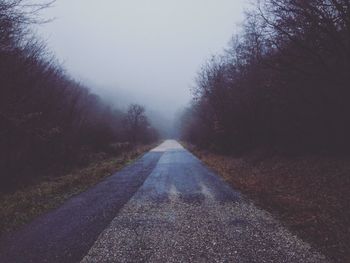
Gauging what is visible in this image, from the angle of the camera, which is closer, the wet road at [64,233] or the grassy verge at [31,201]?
the wet road at [64,233]

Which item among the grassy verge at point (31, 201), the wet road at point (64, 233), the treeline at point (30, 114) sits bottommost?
the wet road at point (64, 233)

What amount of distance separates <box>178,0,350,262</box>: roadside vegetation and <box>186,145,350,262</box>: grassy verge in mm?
23

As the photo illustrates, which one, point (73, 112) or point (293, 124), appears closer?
point (293, 124)

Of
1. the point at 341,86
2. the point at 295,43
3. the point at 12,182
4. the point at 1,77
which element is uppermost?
the point at 295,43

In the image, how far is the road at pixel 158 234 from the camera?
604 centimetres

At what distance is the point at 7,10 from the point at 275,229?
8.69 meters

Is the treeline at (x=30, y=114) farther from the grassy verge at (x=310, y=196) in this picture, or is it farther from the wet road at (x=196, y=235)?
the grassy verge at (x=310, y=196)

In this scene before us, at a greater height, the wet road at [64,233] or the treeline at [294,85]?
the treeline at [294,85]

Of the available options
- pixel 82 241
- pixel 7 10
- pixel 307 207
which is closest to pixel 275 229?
pixel 307 207

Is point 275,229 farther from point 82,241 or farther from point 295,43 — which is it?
point 295,43

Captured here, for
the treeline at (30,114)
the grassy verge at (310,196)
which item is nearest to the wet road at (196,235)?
the grassy verge at (310,196)

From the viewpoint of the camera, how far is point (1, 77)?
37.8 ft

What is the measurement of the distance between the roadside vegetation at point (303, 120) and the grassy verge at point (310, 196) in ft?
0.07

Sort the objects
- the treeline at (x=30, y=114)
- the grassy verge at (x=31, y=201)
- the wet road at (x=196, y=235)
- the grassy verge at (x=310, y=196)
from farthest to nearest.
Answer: the treeline at (x=30, y=114), the grassy verge at (x=31, y=201), the grassy verge at (x=310, y=196), the wet road at (x=196, y=235)
